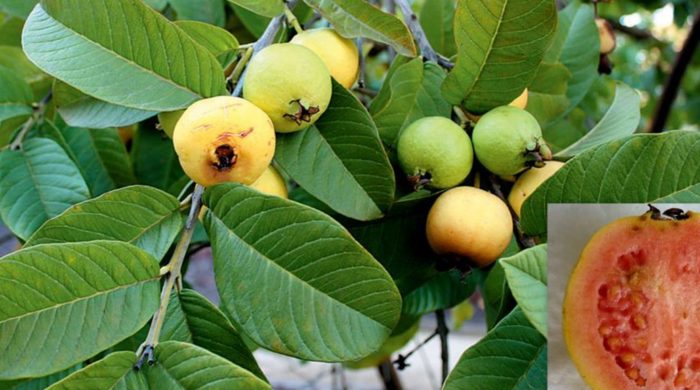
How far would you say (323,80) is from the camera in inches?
27.5

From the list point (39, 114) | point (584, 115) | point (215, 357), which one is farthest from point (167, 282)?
point (584, 115)

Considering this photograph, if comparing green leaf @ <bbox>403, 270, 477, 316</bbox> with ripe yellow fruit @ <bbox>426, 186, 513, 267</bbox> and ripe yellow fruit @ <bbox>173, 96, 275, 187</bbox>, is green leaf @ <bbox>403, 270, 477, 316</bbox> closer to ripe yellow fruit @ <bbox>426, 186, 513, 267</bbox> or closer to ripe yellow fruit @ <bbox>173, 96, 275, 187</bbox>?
ripe yellow fruit @ <bbox>426, 186, 513, 267</bbox>

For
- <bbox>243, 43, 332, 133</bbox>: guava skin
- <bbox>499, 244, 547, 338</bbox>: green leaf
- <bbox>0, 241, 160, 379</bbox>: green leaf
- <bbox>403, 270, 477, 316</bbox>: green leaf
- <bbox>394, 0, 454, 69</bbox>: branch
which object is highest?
<bbox>394, 0, 454, 69</bbox>: branch

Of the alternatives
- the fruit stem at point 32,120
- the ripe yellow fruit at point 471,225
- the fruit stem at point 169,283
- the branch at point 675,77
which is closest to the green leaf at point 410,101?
the ripe yellow fruit at point 471,225

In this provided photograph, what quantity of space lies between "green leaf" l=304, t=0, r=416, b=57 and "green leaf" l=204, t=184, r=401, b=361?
0.21m

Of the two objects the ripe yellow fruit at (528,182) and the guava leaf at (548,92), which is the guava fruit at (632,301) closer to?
the ripe yellow fruit at (528,182)

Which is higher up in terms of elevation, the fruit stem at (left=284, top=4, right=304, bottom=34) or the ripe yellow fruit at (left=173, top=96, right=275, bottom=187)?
the fruit stem at (left=284, top=4, right=304, bottom=34)

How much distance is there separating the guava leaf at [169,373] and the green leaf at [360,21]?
341 millimetres

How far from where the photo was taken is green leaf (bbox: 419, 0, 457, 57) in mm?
1085

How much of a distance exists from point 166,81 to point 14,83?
1.32 ft

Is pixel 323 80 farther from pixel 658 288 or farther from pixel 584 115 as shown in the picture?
pixel 584 115

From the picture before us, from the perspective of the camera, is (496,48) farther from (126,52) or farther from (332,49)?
(126,52)

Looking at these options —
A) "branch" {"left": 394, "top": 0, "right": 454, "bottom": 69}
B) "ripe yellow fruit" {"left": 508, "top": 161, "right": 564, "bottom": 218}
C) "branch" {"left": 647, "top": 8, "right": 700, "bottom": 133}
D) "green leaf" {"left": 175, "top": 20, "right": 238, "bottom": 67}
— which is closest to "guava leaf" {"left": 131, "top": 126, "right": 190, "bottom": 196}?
"green leaf" {"left": 175, "top": 20, "right": 238, "bottom": 67}

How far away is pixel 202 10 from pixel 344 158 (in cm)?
46
